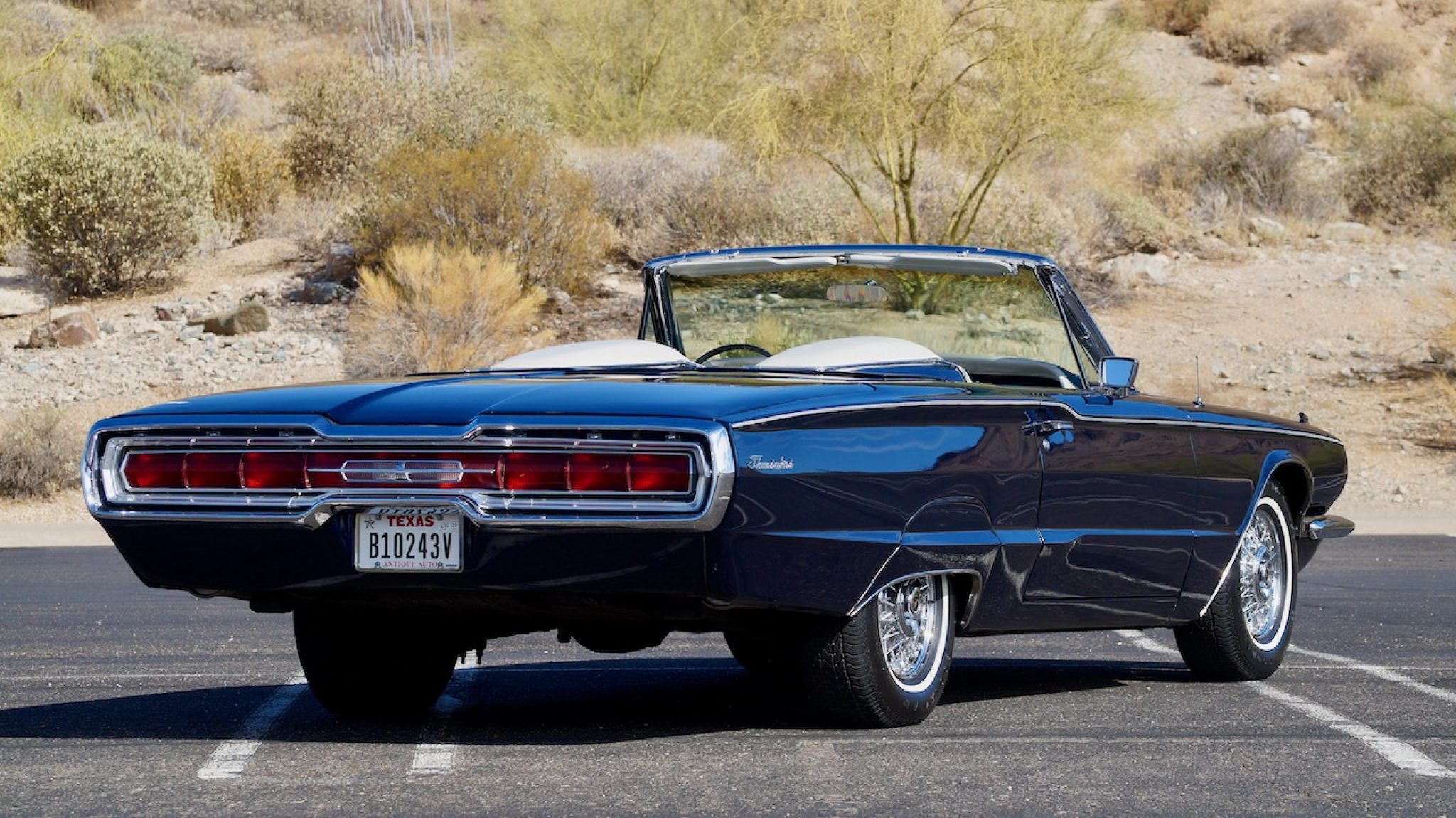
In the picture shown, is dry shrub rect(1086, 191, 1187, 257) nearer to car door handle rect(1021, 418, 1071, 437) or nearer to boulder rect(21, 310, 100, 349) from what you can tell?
boulder rect(21, 310, 100, 349)

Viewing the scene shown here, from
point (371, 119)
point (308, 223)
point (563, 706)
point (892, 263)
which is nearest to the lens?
point (563, 706)

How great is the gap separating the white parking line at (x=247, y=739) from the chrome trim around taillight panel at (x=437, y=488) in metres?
0.69

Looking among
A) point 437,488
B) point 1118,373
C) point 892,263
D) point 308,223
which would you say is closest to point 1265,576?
point 1118,373

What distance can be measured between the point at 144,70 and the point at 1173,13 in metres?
27.2

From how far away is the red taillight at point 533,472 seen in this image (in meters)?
5.43

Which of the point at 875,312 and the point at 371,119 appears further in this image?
the point at 371,119

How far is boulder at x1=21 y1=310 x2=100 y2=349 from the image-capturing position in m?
27.4

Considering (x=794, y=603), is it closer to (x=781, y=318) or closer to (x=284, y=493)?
(x=284, y=493)

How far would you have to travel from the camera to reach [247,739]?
625 centimetres

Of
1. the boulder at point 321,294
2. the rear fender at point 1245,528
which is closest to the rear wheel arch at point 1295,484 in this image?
the rear fender at point 1245,528

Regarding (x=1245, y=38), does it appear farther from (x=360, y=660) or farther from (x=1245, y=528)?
(x=360, y=660)

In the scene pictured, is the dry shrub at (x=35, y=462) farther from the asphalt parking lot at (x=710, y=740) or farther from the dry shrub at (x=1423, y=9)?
the dry shrub at (x=1423, y=9)

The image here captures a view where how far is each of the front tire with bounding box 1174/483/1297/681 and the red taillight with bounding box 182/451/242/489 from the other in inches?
144

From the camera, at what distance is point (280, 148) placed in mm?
37594
